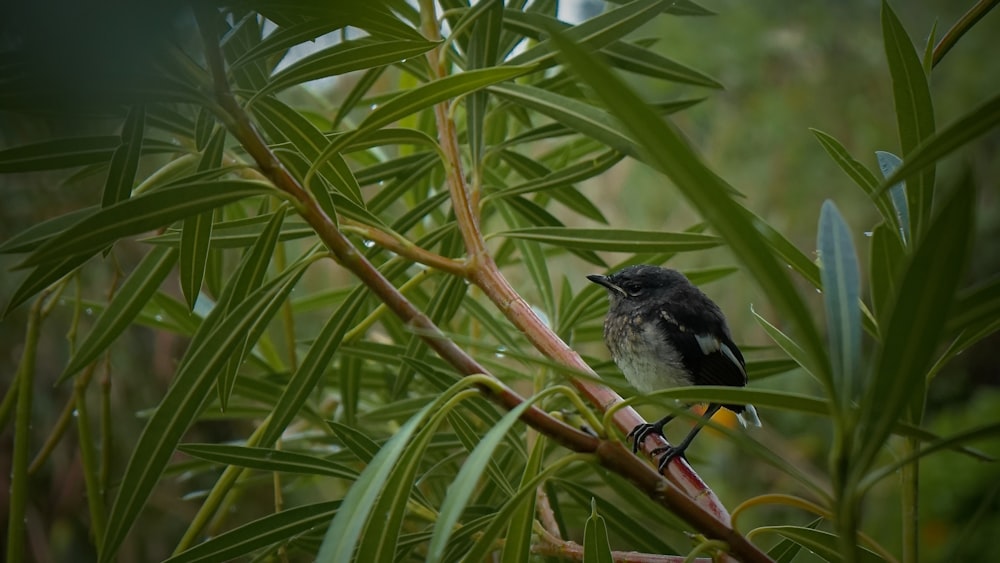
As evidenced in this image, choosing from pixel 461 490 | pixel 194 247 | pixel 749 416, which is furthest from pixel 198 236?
pixel 749 416

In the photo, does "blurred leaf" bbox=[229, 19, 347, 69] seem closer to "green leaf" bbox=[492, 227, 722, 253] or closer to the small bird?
"green leaf" bbox=[492, 227, 722, 253]

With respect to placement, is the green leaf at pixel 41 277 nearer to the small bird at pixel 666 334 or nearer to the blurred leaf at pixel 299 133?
the blurred leaf at pixel 299 133

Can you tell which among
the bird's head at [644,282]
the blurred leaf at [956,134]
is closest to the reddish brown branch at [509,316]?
the blurred leaf at [956,134]

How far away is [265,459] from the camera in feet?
3.33

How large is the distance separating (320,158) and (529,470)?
1.29 feet

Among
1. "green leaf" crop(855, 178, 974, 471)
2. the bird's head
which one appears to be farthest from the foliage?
the bird's head

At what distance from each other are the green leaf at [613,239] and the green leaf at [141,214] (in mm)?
376

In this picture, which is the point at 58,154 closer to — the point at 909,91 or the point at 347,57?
the point at 347,57

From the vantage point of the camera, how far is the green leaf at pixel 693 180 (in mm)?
552

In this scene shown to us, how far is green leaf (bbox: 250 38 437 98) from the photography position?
925 millimetres

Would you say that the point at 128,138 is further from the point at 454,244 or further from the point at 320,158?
the point at 454,244

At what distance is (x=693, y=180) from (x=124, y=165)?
62cm

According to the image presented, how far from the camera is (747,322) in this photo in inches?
136

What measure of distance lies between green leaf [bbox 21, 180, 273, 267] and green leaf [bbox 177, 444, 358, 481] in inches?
12.0
